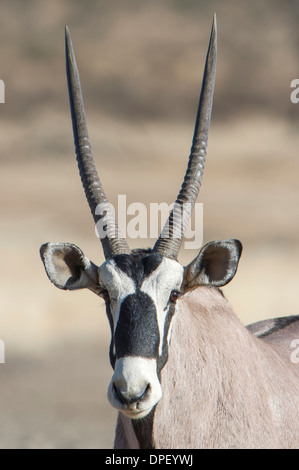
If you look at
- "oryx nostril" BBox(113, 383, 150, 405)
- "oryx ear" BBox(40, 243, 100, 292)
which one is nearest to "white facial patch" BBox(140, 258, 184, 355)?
"oryx nostril" BBox(113, 383, 150, 405)

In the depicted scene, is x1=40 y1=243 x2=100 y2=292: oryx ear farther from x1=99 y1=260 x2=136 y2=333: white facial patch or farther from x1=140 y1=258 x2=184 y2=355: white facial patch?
x1=140 y1=258 x2=184 y2=355: white facial patch

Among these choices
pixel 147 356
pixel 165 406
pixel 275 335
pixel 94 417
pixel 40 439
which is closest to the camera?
pixel 147 356

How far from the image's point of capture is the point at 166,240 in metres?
6.91

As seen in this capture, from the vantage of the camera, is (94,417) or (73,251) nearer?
(73,251)

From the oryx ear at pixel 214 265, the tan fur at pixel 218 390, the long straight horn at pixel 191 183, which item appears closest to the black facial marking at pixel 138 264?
the long straight horn at pixel 191 183

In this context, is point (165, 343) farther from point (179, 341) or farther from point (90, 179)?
point (90, 179)

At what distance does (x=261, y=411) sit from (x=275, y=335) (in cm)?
197

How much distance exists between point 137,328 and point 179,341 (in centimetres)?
69

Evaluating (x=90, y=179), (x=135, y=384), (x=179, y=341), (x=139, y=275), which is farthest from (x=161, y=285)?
(x=90, y=179)

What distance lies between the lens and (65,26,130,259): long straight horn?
6.95 meters

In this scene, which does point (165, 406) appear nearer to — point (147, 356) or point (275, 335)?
point (147, 356)

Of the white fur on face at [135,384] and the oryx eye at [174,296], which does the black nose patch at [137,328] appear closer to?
the white fur on face at [135,384]
